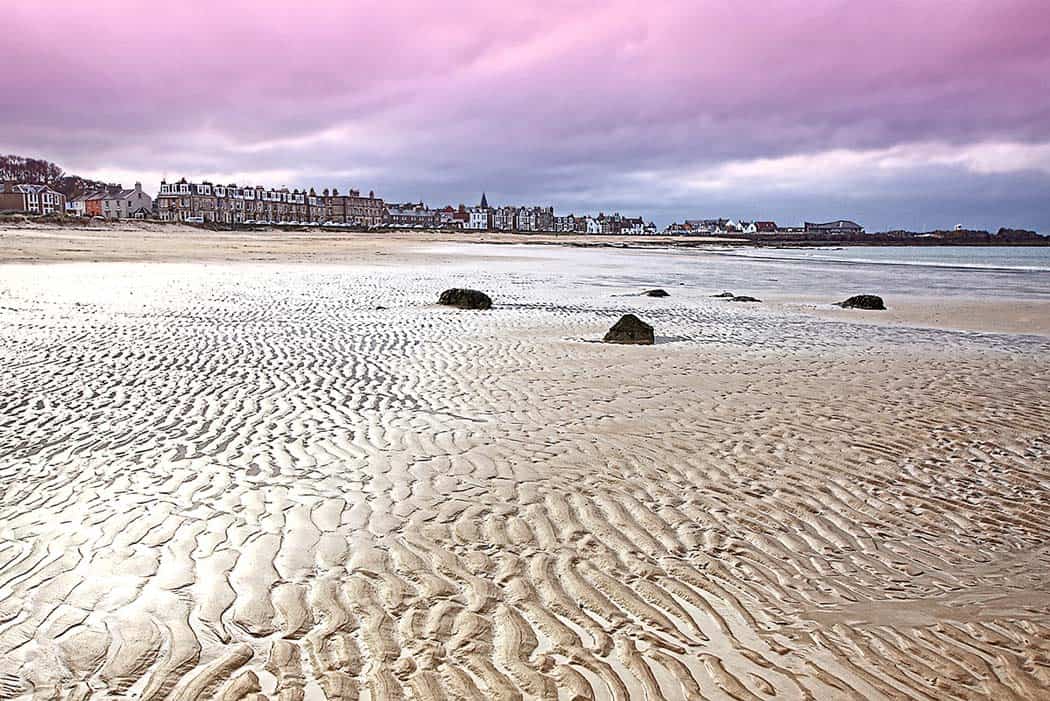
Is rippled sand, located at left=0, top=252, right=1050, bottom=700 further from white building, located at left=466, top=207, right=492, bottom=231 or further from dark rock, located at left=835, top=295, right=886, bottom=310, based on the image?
white building, located at left=466, top=207, right=492, bottom=231

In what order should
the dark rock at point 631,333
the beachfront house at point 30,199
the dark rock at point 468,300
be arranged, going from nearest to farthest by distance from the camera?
1. the dark rock at point 631,333
2. the dark rock at point 468,300
3. the beachfront house at point 30,199

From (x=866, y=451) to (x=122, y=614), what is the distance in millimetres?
5992

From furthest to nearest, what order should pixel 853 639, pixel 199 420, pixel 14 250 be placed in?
pixel 14 250
pixel 199 420
pixel 853 639

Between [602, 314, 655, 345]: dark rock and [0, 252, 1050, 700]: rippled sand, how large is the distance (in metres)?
2.13

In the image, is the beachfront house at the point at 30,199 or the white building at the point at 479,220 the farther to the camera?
the white building at the point at 479,220

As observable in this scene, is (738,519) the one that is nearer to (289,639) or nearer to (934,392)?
(289,639)

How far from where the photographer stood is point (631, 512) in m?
5.34

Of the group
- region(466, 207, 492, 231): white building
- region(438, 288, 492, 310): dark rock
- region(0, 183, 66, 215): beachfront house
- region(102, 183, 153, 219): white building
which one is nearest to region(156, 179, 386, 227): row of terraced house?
region(102, 183, 153, 219): white building

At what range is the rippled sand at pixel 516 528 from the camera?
344cm

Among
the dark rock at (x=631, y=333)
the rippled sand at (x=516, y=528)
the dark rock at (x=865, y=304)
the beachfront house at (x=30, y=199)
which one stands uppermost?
the beachfront house at (x=30, y=199)

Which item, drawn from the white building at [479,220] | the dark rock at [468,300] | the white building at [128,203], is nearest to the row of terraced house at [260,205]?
the white building at [128,203]

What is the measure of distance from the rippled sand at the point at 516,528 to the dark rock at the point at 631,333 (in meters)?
2.13

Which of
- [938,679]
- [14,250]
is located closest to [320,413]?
[938,679]

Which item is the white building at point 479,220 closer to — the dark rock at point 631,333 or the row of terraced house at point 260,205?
the row of terraced house at point 260,205
